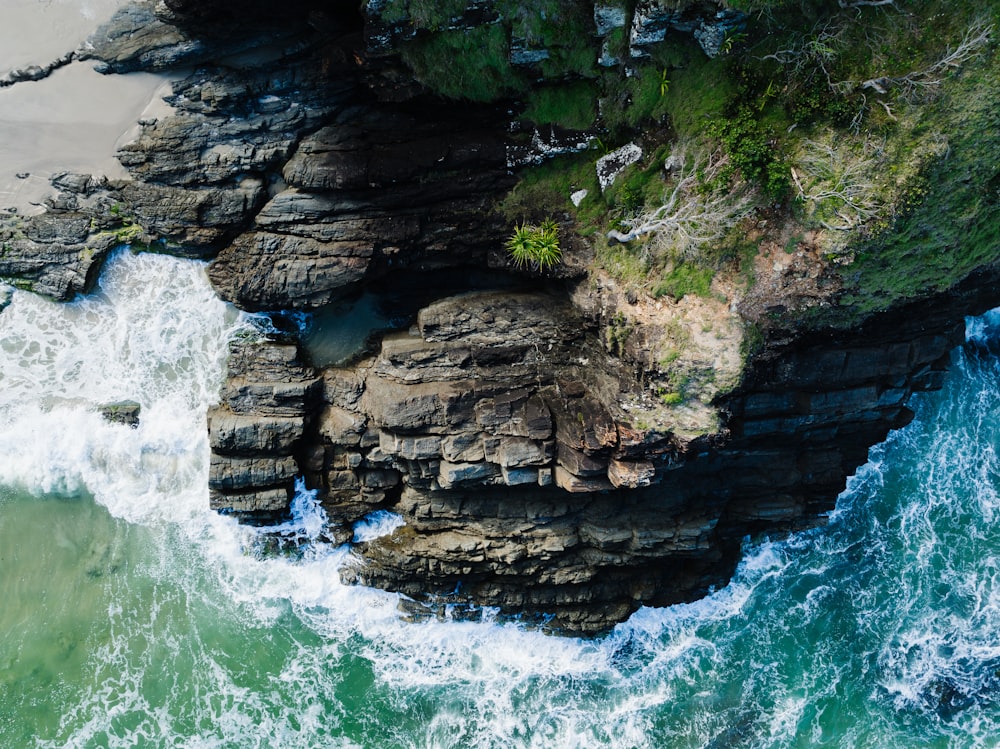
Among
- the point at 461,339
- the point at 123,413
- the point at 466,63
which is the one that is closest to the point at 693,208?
the point at 466,63

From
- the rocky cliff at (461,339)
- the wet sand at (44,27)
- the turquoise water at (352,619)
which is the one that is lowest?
the turquoise water at (352,619)

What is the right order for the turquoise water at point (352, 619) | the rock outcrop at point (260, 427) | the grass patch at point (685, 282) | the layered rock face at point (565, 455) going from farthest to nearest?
the turquoise water at point (352, 619), the rock outcrop at point (260, 427), the layered rock face at point (565, 455), the grass patch at point (685, 282)

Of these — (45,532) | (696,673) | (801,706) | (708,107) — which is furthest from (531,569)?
(45,532)

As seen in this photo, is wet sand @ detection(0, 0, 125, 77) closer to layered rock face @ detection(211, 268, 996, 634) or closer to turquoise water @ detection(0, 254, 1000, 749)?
turquoise water @ detection(0, 254, 1000, 749)

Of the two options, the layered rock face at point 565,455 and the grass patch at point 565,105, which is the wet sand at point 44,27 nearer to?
the layered rock face at point 565,455

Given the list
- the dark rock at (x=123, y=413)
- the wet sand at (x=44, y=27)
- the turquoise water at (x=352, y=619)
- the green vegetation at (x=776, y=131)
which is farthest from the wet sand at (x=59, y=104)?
the green vegetation at (x=776, y=131)

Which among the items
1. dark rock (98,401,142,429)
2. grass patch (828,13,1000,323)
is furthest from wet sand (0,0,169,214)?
grass patch (828,13,1000,323)

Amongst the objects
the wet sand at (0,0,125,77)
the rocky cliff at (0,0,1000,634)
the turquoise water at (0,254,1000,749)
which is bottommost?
the turquoise water at (0,254,1000,749)

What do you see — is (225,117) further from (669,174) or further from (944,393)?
(944,393)
